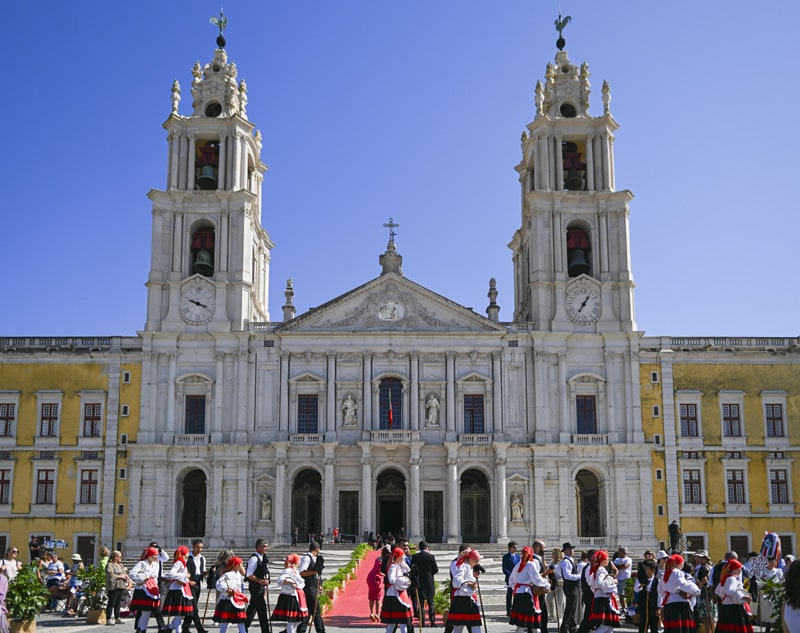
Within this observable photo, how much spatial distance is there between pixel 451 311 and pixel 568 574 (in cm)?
2718

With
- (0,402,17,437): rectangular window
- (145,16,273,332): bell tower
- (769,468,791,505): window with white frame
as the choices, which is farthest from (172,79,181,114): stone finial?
(769,468,791,505): window with white frame

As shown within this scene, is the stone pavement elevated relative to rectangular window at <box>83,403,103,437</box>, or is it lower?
lower

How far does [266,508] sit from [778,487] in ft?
78.1

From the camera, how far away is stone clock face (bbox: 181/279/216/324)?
156 feet

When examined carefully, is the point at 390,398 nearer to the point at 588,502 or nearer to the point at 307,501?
the point at 307,501

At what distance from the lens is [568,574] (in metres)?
21.0

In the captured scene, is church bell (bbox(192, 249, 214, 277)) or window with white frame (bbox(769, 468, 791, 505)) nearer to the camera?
window with white frame (bbox(769, 468, 791, 505))

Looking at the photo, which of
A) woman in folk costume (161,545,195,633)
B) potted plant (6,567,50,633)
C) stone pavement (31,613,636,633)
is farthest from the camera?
stone pavement (31,613,636,633)

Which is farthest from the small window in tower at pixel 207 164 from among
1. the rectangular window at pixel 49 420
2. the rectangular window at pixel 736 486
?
the rectangular window at pixel 736 486

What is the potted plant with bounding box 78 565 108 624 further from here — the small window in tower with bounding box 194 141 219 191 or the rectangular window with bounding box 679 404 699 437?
the rectangular window with bounding box 679 404 699 437

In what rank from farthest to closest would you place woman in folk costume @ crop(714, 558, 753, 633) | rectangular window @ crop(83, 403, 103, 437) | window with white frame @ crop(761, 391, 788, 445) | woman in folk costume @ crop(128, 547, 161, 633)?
rectangular window @ crop(83, 403, 103, 437)
window with white frame @ crop(761, 391, 788, 445)
woman in folk costume @ crop(128, 547, 161, 633)
woman in folk costume @ crop(714, 558, 753, 633)

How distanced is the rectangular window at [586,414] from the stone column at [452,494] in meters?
6.18

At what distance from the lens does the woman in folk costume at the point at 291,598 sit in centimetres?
1822

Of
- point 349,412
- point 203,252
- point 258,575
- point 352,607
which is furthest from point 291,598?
point 203,252
